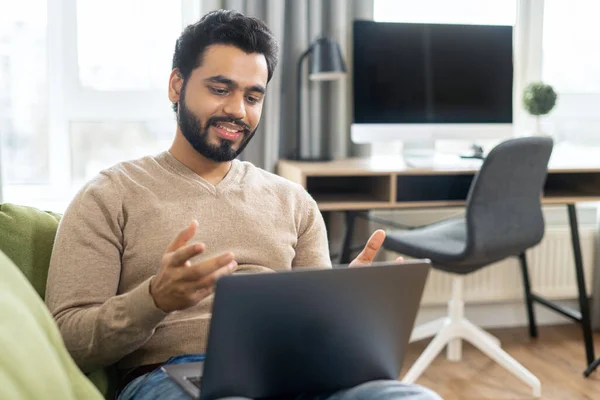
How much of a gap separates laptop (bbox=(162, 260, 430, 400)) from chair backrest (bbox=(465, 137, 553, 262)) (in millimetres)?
1261

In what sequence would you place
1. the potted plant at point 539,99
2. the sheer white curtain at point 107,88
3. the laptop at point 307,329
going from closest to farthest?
the laptop at point 307,329 → the sheer white curtain at point 107,88 → the potted plant at point 539,99

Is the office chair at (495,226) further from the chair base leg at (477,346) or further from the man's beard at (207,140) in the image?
the man's beard at (207,140)

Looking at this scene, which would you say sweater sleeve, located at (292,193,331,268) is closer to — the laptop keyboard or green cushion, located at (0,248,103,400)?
the laptop keyboard

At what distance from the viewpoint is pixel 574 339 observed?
303 centimetres

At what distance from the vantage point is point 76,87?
283 cm

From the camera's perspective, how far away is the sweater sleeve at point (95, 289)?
1.16 meters

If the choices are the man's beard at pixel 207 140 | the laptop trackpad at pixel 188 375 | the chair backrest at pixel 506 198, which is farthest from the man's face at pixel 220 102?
the chair backrest at pixel 506 198

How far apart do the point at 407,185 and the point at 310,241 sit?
1.03m

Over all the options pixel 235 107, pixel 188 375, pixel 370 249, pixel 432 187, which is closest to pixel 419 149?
pixel 432 187

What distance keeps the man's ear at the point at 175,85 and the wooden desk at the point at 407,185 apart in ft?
2.90

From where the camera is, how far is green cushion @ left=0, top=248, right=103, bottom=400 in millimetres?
677

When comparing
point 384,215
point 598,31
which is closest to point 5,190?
point 384,215

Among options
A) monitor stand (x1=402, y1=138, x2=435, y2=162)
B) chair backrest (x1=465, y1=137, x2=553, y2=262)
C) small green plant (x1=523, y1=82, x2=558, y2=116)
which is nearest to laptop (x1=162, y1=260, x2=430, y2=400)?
chair backrest (x1=465, y1=137, x2=553, y2=262)

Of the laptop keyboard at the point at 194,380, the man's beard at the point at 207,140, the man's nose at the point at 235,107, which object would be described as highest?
the man's nose at the point at 235,107
